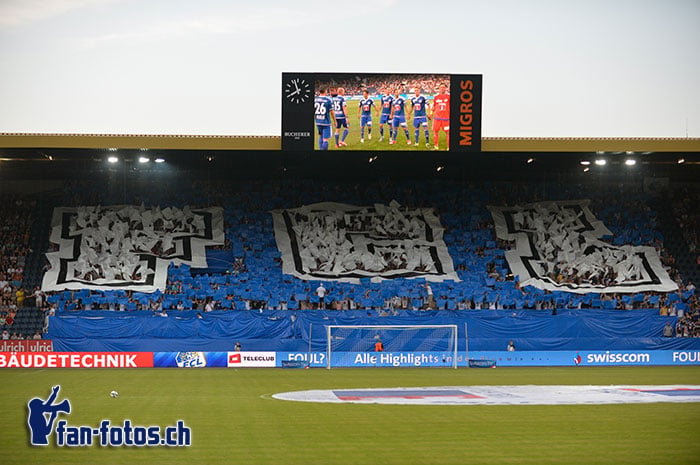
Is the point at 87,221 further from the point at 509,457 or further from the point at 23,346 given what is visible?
the point at 509,457

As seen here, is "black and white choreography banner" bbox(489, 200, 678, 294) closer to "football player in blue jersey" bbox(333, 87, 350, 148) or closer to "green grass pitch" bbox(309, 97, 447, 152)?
"green grass pitch" bbox(309, 97, 447, 152)

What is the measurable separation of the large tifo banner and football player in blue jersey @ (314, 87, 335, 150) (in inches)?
318

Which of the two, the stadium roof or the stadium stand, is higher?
the stadium roof

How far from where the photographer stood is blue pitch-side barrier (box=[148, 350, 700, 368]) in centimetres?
3975

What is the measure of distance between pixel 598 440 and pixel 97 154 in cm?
3799

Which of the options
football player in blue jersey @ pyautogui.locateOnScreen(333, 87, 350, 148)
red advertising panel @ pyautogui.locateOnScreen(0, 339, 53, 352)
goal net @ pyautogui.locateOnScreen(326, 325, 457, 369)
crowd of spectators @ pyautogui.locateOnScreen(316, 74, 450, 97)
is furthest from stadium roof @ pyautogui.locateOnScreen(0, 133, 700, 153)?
red advertising panel @ pyautogui.locateOnScreen(0, 339, 53, 352)

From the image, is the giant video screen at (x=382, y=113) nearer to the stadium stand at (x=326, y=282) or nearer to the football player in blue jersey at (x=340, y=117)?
the football player in blue jersey at (x=340, y=117)

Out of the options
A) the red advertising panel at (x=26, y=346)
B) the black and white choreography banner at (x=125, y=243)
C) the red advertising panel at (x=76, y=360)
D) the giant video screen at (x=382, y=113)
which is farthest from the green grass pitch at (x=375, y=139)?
the red advertising panel at (x=26, y=346)

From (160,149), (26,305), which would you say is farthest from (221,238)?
(26,305)

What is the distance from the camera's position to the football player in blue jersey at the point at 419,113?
43.8 meters

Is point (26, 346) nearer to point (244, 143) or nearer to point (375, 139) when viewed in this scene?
point (244, 143)

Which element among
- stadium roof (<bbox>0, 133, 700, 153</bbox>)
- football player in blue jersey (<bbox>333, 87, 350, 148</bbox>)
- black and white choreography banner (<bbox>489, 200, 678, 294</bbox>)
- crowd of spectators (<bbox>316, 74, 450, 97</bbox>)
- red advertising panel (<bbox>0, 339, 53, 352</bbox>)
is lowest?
red advertising panel (<bbox>0, 339, 53, 352</bbox>)

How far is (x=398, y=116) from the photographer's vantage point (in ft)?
144

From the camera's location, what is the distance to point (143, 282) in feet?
155
